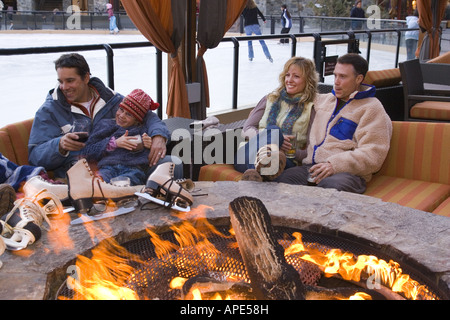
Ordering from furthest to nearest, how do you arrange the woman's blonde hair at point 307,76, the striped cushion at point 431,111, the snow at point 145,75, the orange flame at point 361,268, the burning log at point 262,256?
1. the snow at point 145,75
2. the striped cushion at point 431,111
3. the woman's blonde hair at point 307,76
4. the orange flame at point 361,268
5. the burning log at point 262,256

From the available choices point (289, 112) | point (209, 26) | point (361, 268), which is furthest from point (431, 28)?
point (361, 268)

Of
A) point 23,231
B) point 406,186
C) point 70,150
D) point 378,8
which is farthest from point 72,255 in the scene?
point 378,8

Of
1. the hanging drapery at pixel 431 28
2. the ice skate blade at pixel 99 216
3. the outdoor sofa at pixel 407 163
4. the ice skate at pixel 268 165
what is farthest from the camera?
the hanging drapery at pixel 431 28

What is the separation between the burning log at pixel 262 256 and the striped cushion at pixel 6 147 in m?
1.56

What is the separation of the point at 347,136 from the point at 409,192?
477 millimetres

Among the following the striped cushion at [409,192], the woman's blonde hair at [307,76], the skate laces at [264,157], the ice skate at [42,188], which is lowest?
the striped cushion at [409,192]

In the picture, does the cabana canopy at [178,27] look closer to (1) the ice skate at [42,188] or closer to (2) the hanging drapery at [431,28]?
(1) the ice skate at [42,188]

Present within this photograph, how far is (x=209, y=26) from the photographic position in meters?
4.74

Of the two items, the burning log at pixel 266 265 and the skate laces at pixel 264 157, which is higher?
the skate laces at pixel 264 157

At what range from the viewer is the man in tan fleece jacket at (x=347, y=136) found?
2797 mm

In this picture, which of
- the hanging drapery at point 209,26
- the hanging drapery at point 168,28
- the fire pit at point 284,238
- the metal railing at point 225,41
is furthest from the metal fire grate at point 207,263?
the hanging drapery at point 209,26

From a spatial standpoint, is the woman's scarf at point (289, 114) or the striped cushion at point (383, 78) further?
the striped cushion at point (383, 78)

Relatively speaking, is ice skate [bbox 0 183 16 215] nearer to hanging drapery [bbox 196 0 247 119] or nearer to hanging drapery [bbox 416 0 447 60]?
hanging drapery [bbox 196 0 247 119]

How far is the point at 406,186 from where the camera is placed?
2.91m
